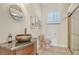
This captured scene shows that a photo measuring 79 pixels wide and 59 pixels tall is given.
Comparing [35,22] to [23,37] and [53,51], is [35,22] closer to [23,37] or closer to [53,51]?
[23,37]

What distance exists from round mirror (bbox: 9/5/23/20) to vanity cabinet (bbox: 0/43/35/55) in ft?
1.22

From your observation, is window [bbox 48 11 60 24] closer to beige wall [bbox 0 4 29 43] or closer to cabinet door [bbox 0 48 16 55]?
beige wall [bbox 0 4 29 43]

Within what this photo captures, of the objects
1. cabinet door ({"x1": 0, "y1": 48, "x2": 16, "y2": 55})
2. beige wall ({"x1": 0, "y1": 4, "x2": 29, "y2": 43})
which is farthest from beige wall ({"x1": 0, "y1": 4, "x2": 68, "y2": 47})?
cabinet door ({"x1": 0, "y1": 48, "x2": 16, "y2": 55})

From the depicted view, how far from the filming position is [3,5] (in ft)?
5.62

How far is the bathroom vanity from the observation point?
5.48ft

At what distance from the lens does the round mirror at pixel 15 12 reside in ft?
5.64

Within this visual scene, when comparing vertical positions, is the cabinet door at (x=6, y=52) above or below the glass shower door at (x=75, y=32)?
below

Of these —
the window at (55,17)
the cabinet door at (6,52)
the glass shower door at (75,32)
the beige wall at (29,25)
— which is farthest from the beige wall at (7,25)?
the glass shower door at (75,32)

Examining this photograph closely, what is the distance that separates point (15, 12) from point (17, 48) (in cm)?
46

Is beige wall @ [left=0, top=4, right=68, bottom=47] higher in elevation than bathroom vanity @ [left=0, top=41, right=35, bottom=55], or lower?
higher

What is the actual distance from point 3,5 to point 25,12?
288 mm

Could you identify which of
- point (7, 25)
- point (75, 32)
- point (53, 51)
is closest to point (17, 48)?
point (7, 25)

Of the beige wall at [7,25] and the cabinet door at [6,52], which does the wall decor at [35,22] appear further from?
the cabinet door at [6,52]
